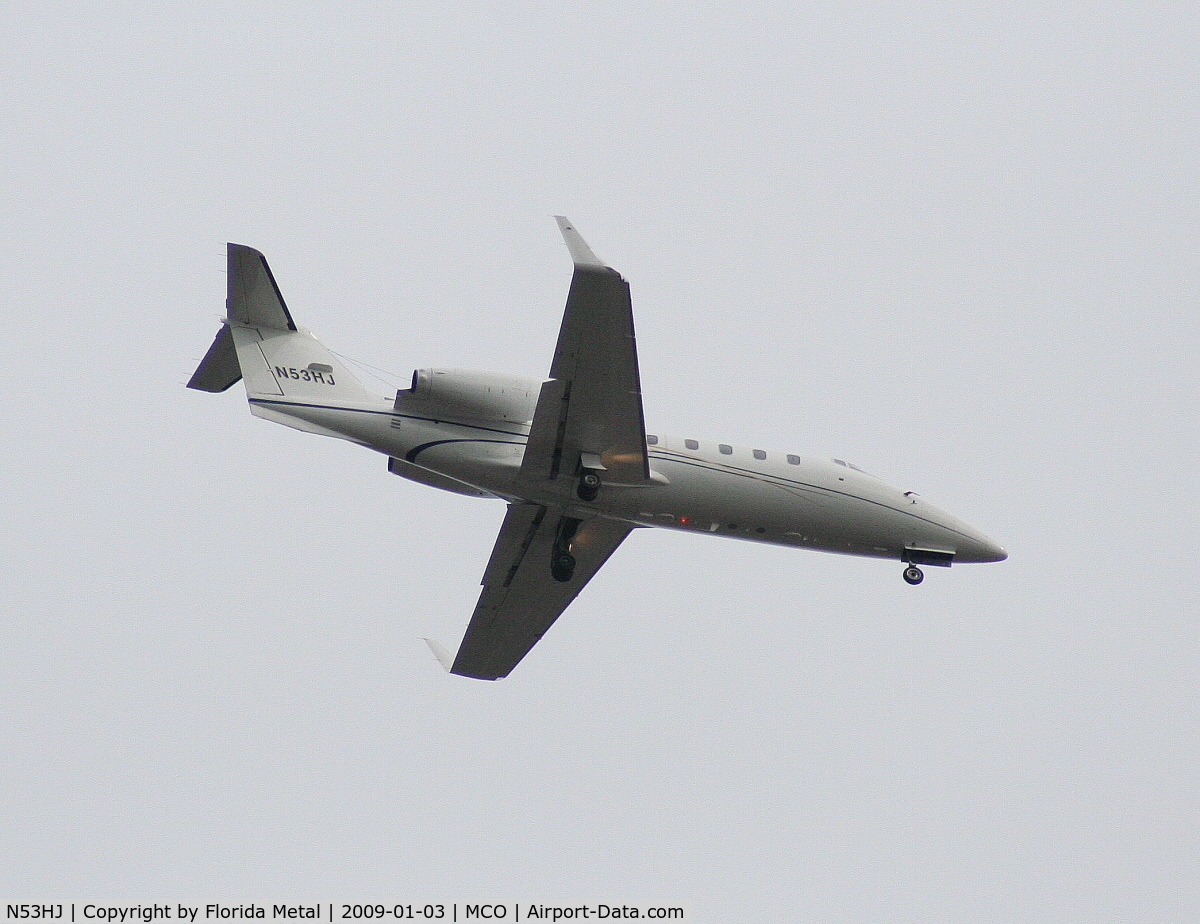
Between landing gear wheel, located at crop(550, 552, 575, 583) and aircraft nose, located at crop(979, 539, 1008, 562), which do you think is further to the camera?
aircraft nose, located at crop(979, 539, 1008, 562)

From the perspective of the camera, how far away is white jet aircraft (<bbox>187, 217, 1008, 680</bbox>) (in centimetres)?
2017

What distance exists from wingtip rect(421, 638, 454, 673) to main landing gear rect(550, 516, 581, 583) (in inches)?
163

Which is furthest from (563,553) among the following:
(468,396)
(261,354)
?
(261,354)

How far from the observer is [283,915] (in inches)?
762

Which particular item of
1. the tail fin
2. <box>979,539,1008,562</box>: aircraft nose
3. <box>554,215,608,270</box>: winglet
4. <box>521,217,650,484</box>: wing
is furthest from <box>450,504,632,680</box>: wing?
<box>979,539,1008,562</box>: aircraft nose

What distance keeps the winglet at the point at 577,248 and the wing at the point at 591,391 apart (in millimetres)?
13

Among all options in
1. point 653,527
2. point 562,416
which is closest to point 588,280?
point 562,416

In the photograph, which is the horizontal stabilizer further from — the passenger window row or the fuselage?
the passenger window row

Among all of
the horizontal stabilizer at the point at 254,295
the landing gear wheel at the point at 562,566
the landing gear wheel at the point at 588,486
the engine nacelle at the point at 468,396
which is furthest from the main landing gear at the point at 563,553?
the horizontal stabilizer at the point at 254,295

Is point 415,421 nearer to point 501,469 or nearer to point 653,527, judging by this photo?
point 501,469

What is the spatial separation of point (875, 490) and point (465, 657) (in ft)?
27.0

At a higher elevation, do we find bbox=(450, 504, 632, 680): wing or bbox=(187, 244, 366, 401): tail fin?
bbox=(187, 244, 366, 401): tail fin

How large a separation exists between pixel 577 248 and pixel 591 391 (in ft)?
8.66

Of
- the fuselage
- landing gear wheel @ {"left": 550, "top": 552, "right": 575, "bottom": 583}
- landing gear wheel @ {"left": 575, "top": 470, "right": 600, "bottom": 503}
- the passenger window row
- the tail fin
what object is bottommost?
landing gear wheel @ {"left": 550, "top": 552, "right": 575, "bottom": 583}
